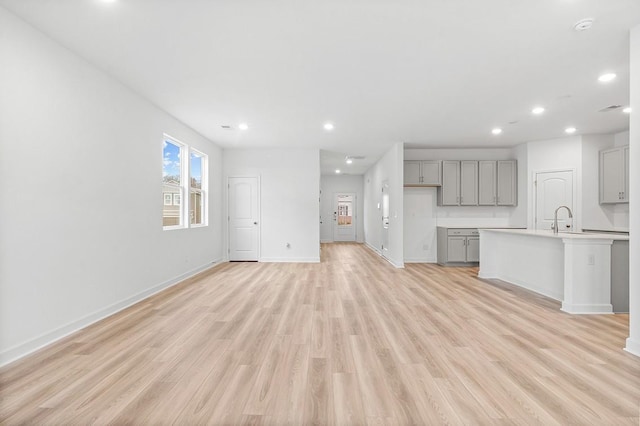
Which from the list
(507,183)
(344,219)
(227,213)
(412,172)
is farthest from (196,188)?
(344,219)

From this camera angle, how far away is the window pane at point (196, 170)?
608 centimetres

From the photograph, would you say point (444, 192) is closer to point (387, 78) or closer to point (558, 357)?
point (387, 78)

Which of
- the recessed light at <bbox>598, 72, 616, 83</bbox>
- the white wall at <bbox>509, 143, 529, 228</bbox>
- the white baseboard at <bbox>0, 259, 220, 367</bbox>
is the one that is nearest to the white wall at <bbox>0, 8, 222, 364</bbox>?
the white baseboard at <bbox>0, 259, 220, 367</bbox>

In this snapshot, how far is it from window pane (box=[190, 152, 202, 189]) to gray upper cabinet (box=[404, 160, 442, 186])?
469 cm

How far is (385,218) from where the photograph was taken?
8133 millimetres

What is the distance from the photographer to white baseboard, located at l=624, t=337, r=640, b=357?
2520 mm

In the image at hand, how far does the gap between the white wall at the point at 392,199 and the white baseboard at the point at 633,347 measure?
415cm

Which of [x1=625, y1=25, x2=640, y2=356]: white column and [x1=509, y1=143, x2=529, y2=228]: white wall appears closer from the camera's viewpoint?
[x1=625, y1=25, x2=640, y2=356]: white column

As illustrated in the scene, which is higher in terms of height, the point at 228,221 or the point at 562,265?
the point at 228,221

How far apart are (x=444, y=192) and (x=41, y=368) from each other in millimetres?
7245

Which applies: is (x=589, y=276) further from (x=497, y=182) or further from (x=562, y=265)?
(x=497, y=182)

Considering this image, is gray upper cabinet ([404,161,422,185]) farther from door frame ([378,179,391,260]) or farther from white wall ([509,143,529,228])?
white wall ([509,143,529,228])

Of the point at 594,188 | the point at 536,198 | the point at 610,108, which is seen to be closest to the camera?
the point at 610,108

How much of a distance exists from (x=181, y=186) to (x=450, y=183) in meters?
5.89
